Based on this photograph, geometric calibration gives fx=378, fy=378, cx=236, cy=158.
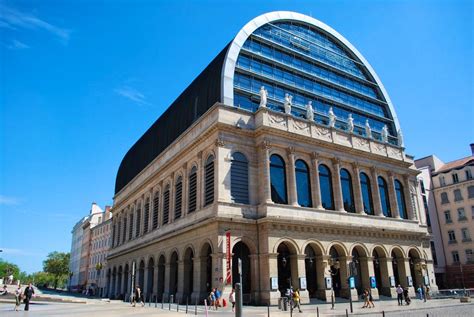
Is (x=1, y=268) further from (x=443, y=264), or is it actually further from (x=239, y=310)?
(x=239, y=310)

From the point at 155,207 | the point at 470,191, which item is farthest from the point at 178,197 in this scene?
the point at 470,191

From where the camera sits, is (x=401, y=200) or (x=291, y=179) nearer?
(x=291, y=179)

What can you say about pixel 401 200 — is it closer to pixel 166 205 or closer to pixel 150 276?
pixel 166 205

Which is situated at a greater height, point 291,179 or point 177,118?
point 177,118

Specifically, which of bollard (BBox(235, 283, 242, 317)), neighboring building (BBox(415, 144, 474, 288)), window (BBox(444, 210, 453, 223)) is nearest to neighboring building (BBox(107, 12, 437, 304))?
bollard (BBox(235, 283, 242, 317))

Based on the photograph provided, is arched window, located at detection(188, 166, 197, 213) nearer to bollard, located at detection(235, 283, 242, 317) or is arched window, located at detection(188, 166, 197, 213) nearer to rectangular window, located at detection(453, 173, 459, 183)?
bollard, located at detection(235, 283, 242, 317)

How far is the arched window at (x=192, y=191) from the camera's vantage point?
122 feet

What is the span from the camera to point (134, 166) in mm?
60000

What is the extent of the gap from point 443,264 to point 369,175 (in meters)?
30.2

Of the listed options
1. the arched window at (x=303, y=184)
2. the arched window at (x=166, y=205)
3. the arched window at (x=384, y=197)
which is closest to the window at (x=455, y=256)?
the arched window at (x=384, y=197)

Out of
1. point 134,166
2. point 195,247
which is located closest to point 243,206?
point 195,247

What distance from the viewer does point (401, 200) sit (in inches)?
1779

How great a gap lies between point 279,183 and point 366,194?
40.9 feet

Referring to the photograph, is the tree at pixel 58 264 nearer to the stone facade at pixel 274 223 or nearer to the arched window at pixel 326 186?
the stone facade at pixel 274 223
